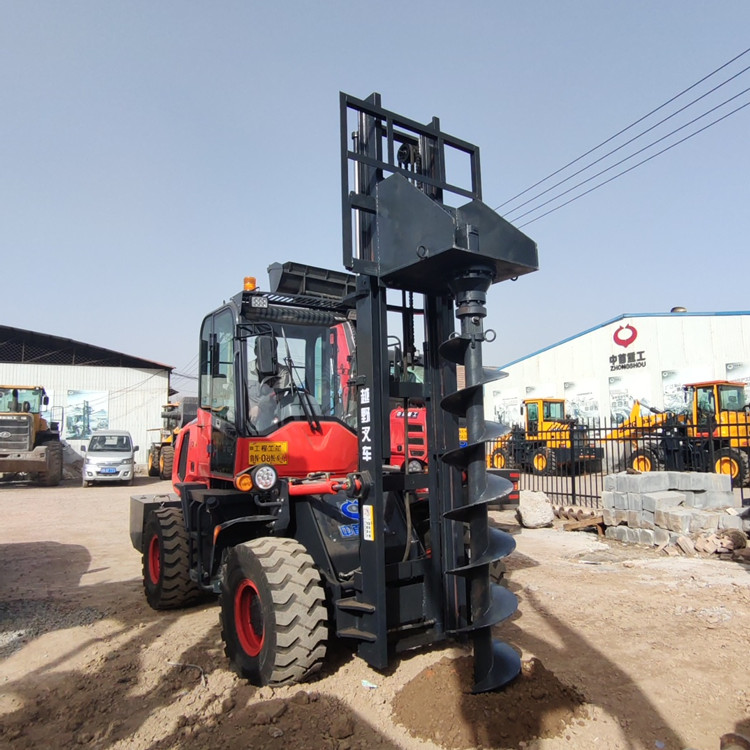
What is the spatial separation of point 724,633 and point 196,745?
171 inches

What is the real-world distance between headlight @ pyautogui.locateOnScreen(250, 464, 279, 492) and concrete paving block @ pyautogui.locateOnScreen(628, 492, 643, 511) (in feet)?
22.8

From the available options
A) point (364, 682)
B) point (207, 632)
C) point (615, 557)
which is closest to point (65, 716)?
point (207, 632)

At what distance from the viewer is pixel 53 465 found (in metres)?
20.9

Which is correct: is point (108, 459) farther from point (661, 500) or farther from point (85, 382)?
point (661, 500)

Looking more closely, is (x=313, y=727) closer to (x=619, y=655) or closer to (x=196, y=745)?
(x=196, y=745)

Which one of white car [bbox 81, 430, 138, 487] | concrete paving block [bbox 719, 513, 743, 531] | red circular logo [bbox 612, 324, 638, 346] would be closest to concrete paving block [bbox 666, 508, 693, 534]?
concrete paving block [bbox 719, 513, 743, 531]

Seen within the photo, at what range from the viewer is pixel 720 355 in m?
24.4

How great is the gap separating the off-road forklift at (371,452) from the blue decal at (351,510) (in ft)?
0.12

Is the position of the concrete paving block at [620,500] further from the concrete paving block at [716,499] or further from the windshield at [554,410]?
the windshield at [554,410]

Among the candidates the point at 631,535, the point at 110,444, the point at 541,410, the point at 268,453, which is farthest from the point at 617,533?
the point at 110,444

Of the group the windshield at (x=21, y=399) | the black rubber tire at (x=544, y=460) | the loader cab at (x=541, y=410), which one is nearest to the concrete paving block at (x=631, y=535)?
the black rubber tire at (x=544, y=460)

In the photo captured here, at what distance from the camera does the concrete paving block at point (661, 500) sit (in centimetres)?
895

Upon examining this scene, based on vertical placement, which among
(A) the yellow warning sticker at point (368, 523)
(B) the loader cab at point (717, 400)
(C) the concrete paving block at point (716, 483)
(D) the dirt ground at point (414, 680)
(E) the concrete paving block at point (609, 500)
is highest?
(B) the loader cab at point (717, 400)

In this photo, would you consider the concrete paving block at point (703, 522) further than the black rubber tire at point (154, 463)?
No
